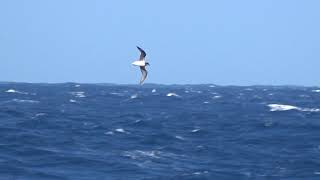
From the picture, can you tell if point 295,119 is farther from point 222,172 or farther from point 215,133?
point 222,172

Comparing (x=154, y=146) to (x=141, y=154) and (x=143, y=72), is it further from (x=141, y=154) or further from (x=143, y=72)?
(x=143, y=72)

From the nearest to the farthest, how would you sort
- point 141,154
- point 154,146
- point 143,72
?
point 143,72
point 141,154
point 154,146

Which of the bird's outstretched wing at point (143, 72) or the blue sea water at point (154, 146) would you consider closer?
the blue sea water at point (154, 146)

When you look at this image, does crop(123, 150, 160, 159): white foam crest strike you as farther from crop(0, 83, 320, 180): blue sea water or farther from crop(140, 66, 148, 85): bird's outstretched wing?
crop(140, 66, 148, 85): bird's outstretched wing

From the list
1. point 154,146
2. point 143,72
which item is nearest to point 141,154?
point 154,146

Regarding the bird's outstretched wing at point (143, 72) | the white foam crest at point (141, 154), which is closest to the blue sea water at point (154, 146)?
the white foam crest at point (141, 154)

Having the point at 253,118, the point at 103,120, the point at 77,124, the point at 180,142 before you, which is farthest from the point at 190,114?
the point at 180,142

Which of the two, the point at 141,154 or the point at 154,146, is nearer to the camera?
the point at 141,154

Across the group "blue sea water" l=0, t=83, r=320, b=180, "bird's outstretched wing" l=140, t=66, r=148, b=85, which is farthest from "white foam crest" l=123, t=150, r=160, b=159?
"bird's outstretched wing" l=140, t=66, r=148, b=85

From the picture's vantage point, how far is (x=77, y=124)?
3419 centimetres

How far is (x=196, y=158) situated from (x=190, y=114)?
1853cm

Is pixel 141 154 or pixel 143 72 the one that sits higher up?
pixel 143 72

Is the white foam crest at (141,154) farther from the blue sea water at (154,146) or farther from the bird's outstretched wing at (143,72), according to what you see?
the bird's outstretched wing at (143,72)

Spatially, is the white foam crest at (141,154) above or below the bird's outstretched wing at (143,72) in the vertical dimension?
below
